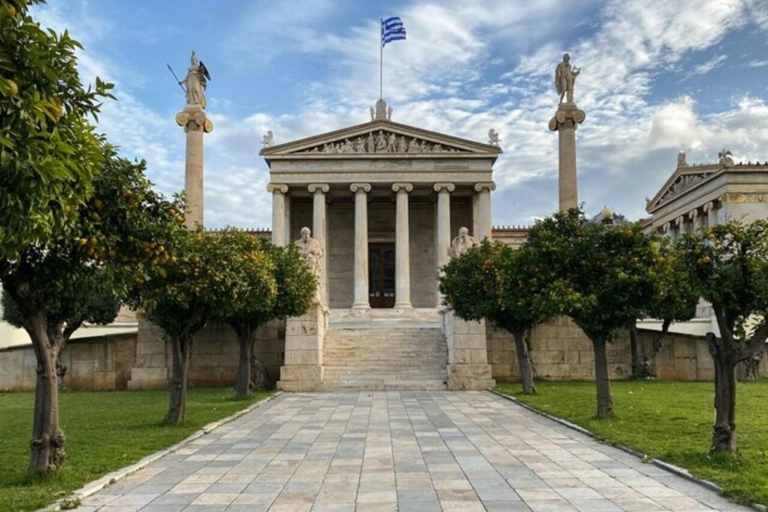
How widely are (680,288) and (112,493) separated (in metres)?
11.1

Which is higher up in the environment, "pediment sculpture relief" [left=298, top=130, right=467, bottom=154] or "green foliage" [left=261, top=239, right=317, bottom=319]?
"pediment sculpture relief" [left=298, top=130, right=467, bottom=154]

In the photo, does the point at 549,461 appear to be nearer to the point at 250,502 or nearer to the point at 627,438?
A: the point at 627,438

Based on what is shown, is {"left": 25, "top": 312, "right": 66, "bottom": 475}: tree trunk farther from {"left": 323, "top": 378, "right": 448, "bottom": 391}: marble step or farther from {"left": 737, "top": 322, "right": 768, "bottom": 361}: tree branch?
{"left": 323, "top": 378, "right": 448, "bottom": 391}: marble step

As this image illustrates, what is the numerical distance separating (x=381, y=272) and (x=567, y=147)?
15898 millimetres

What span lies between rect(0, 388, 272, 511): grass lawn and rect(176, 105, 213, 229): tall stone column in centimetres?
1741

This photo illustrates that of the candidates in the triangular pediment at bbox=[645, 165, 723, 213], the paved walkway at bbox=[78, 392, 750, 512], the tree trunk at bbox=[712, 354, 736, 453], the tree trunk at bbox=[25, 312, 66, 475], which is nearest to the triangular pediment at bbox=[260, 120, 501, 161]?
the triangular pediment at bbox=[645, 165, 723, 213]

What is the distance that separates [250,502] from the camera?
789 cm

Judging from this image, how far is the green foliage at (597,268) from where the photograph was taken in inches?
575

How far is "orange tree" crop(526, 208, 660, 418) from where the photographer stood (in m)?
14.6

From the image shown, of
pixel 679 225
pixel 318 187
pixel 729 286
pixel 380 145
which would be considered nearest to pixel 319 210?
pixel 318 187

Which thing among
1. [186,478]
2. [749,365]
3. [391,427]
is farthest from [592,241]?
[749,365]

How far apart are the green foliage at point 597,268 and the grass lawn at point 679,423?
216cm

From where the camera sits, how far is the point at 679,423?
13.8 m

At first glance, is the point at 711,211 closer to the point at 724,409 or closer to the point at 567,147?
the point at 567,147
